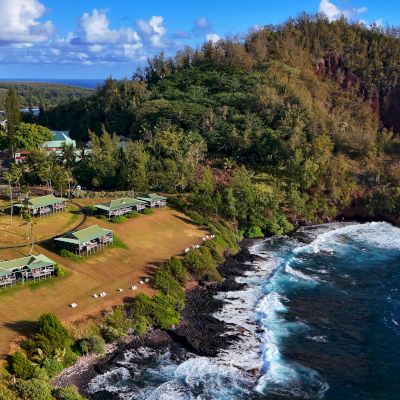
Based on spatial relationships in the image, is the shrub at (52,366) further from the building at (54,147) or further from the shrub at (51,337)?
the building at (54,147)

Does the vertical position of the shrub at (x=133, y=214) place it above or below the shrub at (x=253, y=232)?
above

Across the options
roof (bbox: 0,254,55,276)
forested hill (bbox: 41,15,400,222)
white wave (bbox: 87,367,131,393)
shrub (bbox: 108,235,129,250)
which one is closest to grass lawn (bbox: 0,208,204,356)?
shrub (bbox: 108,235,129,250)

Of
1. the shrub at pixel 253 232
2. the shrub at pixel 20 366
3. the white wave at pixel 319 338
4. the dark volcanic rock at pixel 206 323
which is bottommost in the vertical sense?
the white wave at pixel 319 338

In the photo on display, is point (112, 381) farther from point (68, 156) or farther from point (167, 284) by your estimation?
point (68, 156)

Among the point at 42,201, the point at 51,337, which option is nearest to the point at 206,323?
the point at 51,337

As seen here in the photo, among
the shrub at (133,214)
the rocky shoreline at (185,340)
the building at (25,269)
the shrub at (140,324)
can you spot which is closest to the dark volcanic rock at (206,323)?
the rocky shoreline at (185,340)

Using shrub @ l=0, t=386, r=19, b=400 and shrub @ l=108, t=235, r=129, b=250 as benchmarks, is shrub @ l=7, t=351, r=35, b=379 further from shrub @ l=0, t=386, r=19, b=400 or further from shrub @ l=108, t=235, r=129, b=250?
Answer: shrub @ l=108, t=235, r=129, b=250
